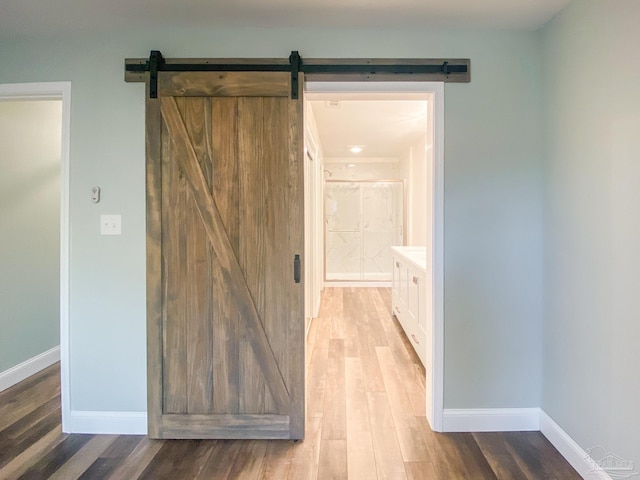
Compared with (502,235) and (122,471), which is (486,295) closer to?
(502,235)

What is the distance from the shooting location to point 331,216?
20.9ft

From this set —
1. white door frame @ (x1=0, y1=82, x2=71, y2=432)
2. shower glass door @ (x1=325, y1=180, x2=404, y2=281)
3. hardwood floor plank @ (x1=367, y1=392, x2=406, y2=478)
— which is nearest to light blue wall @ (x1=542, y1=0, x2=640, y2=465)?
hardwood floor plank @ (x1=367, y1=392, x2=406, y2=478)

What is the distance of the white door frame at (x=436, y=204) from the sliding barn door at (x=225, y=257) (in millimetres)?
362

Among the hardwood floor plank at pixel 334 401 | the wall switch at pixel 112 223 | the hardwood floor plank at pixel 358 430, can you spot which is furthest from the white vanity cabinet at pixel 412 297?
the wall switch at pixel 112 223

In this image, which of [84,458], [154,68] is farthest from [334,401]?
[154,68]

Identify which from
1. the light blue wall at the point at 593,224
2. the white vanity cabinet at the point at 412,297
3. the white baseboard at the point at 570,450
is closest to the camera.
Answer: the light blue wall at the point at 593,224

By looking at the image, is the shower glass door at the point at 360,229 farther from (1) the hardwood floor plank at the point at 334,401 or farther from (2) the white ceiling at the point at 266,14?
(2) the white ceiling at the point at 266,14

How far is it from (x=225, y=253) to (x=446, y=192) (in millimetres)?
1343

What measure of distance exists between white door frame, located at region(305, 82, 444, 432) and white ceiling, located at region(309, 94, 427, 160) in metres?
0.63

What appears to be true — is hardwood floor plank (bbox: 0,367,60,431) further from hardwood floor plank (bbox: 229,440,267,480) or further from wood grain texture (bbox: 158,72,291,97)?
wood grain texture (bbox: 158,72,291,97)

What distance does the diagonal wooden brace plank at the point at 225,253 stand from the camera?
1.86 metres

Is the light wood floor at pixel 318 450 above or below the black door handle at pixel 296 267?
below

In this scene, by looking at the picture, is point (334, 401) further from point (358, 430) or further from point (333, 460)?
point (333, 460)

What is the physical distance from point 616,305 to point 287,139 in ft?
5.82
